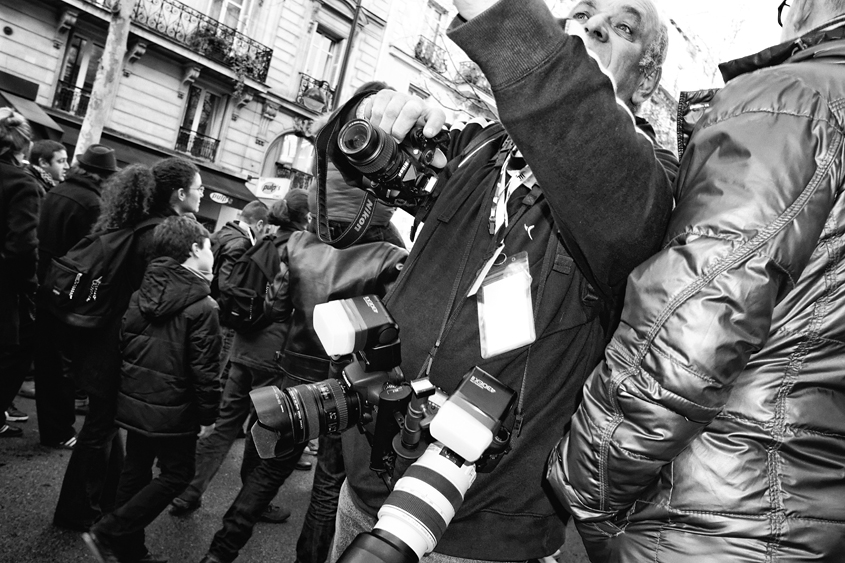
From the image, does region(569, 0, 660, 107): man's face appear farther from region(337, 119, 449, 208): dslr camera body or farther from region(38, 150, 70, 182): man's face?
region(38, 150, 70, 182): man's face

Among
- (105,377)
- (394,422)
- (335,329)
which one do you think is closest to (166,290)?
(105,377)

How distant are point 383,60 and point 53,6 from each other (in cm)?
986

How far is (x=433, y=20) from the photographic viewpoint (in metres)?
20.9

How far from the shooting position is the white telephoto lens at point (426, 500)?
1.12m

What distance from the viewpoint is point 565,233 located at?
112 centimetres

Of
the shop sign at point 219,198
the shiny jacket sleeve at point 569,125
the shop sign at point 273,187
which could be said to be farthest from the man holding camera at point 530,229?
the shop sign at point 219,198

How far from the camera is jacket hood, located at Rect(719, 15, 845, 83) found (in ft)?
3.39

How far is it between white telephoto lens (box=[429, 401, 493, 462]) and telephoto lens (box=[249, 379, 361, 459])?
0.39 m

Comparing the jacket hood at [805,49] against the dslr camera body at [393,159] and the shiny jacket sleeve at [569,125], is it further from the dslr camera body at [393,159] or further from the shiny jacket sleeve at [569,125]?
the dslr camera body at [393,159]

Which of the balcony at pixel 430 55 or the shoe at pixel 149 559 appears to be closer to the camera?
the shoe at pixel 149 559

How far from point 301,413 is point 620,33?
4.64ft

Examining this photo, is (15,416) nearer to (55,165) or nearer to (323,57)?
(55,165)

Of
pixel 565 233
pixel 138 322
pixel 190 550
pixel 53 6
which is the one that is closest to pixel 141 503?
pixel 190 550

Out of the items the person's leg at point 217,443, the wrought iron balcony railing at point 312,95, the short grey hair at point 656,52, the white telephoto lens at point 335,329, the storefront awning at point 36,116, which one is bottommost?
the person's leg at point 217,443
